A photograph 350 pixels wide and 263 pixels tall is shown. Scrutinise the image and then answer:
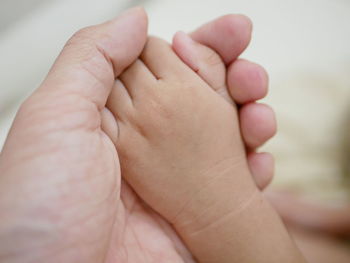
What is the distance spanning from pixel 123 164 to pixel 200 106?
4.8 inches

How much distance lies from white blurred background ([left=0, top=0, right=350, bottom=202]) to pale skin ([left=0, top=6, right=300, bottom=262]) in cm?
24

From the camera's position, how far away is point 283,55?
100cm

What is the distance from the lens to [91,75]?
0.50 meters

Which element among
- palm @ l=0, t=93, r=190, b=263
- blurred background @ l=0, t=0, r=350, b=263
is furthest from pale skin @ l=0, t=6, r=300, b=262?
blurred background @ l=0, t=0, r=350, b=263

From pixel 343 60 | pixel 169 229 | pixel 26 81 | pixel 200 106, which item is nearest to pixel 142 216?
pixel 169 229

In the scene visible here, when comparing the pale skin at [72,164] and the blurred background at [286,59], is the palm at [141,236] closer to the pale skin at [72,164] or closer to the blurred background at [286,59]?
the pale skin at [72,164]

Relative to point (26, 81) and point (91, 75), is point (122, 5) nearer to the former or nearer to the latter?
point (26, 81)

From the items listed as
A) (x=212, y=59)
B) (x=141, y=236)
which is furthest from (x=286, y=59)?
(x=141, y=236)

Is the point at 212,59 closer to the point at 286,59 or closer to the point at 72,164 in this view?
the point at 72,164

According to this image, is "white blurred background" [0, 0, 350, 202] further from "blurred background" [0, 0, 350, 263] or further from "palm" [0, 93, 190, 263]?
"palm" [0, 93, 190, 263]

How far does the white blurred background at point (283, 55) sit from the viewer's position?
2.58 feet

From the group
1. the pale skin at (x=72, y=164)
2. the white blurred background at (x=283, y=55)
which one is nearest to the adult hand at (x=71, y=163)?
the pale skin at (x=72, y=164)

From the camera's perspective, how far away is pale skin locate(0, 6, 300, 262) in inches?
16.6

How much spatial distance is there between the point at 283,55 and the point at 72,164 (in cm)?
69
